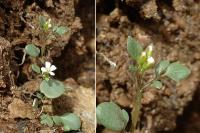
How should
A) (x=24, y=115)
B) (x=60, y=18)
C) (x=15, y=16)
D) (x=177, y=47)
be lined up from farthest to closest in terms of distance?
(x=177, y=47), (x=60, y=18), (x=15, y=16), (x=24, y=115)

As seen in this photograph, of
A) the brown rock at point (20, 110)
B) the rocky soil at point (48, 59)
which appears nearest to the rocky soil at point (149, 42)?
the rocky soil at point (48, 59)

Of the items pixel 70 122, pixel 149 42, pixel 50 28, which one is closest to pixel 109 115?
pixel 70 122

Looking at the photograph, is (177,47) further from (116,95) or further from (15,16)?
(15,16)

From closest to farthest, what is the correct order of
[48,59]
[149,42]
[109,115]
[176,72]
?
[109,115] → [176,72] → [48,59] → [149,42]

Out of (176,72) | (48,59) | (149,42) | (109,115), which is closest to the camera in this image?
→ (109,115)

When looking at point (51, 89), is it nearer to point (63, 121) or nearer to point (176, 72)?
point (63, 121)

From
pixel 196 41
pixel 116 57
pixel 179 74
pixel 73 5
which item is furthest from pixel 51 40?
pixel 196 41
